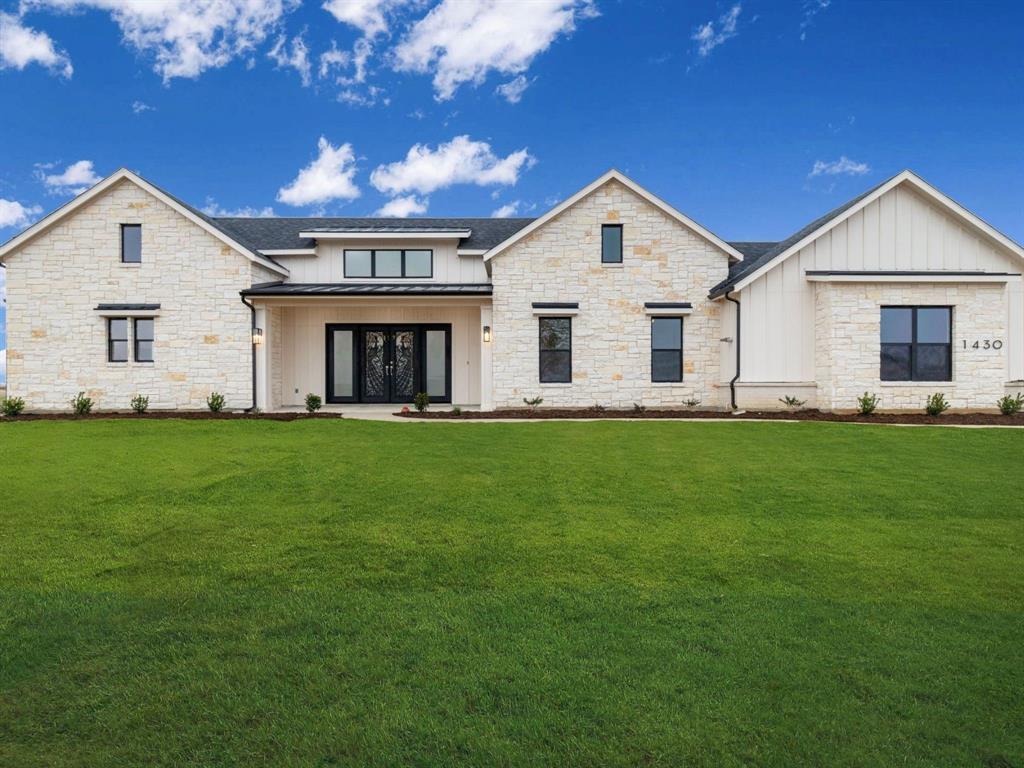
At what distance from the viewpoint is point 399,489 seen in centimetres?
744

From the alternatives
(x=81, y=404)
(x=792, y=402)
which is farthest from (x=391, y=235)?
(x=792, y=402)

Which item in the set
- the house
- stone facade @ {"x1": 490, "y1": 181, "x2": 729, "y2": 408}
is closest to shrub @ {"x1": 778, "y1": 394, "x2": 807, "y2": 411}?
the house

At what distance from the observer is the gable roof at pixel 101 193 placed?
17.1 meters

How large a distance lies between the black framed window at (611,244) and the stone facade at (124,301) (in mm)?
11000

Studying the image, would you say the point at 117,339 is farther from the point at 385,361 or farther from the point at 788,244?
the point at 788,244

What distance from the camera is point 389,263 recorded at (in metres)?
20.7

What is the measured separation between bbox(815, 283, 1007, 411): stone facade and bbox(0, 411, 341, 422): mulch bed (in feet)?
44.8

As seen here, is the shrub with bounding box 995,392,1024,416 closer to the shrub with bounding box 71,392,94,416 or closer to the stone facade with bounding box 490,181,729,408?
the stone facade with bounding box 490,181,729,408

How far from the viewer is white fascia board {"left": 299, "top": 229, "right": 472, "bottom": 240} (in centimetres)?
1992

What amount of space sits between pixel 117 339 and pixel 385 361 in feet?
26.6

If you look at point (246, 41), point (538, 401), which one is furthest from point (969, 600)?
point (246, 41)

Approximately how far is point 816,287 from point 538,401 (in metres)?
8.56

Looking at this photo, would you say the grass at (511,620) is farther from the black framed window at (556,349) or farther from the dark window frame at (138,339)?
the dark window frame at (138,339)

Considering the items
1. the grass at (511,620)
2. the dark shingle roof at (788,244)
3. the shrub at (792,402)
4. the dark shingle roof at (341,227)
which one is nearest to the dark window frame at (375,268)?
the dark shingle roof at (341,227)
